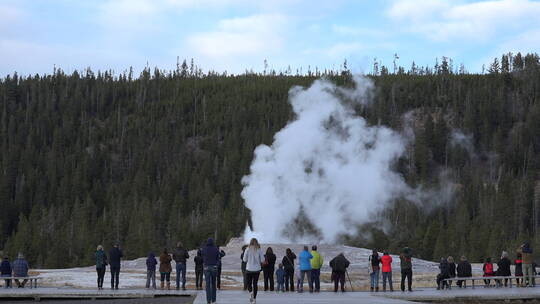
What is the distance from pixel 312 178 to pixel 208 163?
266 feet

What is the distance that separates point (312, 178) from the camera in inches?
2790

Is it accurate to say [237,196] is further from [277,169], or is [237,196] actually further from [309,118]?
[277,169]

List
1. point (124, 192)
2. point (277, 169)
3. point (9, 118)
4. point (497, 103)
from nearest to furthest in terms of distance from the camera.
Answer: point (277, 169) < point (124, 192) < point (497, 103) < point (9, 118)

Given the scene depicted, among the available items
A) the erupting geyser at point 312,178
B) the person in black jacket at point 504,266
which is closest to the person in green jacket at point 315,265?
the person in black jacket at point 504,266

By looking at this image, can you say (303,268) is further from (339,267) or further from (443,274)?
(443,274)

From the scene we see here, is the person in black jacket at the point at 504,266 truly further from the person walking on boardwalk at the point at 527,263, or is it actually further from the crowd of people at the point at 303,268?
the person walking on boardwalk at the point at 527,263

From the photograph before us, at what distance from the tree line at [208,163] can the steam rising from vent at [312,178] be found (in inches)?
369

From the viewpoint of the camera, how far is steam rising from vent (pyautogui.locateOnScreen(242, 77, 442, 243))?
65625 millimetres

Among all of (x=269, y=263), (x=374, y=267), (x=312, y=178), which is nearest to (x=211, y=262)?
(x=269, y=263)

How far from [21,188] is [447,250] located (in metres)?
79.6

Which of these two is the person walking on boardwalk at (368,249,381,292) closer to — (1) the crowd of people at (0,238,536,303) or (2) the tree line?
(1) the crowd of people at (0,238,536,303)

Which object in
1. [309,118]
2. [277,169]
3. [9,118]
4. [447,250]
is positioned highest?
[9,118]

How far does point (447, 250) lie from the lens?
93188mm

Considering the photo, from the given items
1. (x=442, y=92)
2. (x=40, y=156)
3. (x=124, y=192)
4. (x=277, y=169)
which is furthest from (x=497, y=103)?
(x=277, y=169)
